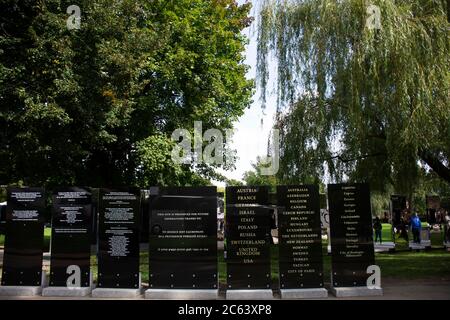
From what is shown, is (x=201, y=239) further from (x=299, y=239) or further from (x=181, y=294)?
(x=299, y=239)

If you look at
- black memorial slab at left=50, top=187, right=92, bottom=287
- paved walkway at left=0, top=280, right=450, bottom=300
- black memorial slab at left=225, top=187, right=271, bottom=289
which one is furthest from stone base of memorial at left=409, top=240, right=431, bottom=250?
black memorial slab at left=50, top=187, right=92, bottom=287

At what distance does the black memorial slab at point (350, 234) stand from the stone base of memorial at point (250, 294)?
4.38 feet

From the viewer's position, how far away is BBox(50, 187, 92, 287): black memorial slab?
8.97 meters

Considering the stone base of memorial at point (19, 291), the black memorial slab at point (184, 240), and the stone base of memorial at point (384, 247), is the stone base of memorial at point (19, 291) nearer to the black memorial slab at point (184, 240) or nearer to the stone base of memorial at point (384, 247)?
the black memorial slab at point (184, 240)

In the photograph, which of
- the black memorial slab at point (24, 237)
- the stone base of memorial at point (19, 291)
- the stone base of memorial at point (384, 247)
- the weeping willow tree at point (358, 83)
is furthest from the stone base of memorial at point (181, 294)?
the stone base of memorial at point (384, 247)

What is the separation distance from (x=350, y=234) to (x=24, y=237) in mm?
6468

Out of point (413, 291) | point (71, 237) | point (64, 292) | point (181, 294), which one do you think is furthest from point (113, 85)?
point (413, 291)

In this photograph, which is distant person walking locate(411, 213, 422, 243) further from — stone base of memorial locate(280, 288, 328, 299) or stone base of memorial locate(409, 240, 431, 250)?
stone base of memorial locate(280, 288, 328, 299)

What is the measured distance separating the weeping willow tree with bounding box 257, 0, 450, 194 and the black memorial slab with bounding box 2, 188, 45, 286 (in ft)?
24.1

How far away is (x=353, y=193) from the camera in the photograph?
9.02 meters

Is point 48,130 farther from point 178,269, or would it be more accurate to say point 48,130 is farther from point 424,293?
point 424,293

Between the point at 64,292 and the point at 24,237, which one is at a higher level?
the point at 24,237

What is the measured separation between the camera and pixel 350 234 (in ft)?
29.3

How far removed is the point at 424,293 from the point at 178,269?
16.0ft
